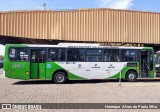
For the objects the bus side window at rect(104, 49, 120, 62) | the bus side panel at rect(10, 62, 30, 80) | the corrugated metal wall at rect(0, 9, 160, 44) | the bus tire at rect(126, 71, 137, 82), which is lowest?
the bus tire at rect(126, 71, 137, 82)

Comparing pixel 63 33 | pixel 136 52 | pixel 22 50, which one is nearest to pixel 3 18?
pixel 63 33

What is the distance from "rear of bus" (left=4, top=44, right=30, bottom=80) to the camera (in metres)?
18.7

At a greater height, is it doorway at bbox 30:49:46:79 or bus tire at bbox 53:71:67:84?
doorway at bbox 30:49:46:79

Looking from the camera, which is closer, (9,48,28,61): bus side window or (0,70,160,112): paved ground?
(0,70,160,112): paved ground

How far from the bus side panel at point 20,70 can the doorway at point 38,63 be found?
0.32 meters

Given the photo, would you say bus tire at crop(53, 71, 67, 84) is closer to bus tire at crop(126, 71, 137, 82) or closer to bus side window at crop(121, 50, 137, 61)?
bus side window at crop(121, 50, 137, 61)

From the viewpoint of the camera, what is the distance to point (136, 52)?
69.2 ft

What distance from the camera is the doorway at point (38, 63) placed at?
1911cm

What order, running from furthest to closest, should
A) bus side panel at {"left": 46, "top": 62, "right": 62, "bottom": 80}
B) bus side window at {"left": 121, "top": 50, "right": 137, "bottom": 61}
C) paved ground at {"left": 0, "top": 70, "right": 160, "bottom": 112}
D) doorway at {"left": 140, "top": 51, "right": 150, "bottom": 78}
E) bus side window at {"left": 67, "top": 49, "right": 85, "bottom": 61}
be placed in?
doorway at {"left": 140, "top": 51, "right": 150, "bottom": 78}
bus side window at {"left": 121, "top": 50, "right": 137, "bottom": 61}
bus side window at {"left": 67, "top": 49, "right": 85, "bottom": 61}
bus side panel at {"left": 46, "top": 62, "right": 62, "bottom": 80}
paved ground at {"left": 0, "top": 70, "right": 160, "bottom": 112}

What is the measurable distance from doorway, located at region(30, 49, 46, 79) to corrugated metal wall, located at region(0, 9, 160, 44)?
12.7 meters

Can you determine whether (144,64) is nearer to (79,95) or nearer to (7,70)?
(7,70)

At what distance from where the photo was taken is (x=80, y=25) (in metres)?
32.2

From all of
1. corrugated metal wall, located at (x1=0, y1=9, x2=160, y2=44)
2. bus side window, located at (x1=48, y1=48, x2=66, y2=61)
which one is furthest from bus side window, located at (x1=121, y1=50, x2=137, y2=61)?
corrugated metal wall, located at (x1=0, y1=9, x2=160, y2=44)

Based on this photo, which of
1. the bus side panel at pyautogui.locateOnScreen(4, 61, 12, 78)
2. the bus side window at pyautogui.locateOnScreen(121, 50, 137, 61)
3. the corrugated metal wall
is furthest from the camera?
the corrugated metal wall
